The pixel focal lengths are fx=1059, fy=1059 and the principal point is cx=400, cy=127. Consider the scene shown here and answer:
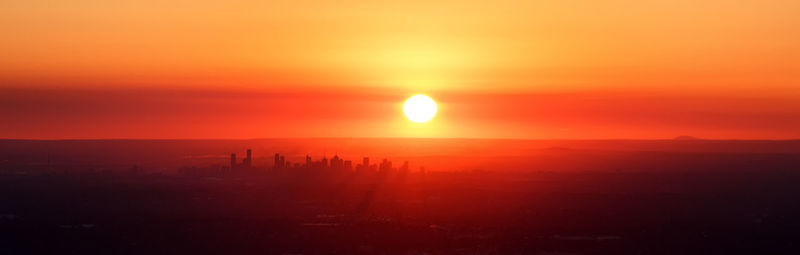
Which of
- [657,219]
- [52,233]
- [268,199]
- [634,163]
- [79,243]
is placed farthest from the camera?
[634,163]

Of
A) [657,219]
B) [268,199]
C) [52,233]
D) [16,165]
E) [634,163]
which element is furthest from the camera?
[634,163]

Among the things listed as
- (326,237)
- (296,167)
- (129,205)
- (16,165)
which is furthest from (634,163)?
(326,237)

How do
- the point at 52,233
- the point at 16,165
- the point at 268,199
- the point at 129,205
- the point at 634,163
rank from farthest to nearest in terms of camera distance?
the point at 634,163 → the point at 16,165 → the point at 268,199 → the point at 129,205 → the point at 52,233

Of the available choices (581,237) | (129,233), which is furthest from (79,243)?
(581,237)

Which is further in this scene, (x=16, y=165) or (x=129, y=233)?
(x=16, y=165)

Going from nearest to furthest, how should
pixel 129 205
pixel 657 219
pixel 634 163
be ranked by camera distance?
1. pixel 657 219
2. pixel 129 205
3. pixel 634 163

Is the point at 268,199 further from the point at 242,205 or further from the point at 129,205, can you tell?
the point at 129,205

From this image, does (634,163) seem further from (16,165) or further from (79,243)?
(79,243)
